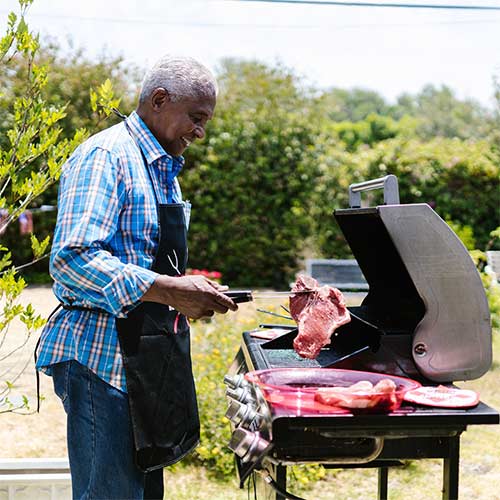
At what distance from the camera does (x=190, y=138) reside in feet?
7.21

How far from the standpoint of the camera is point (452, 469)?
Answer: 78.6 inches

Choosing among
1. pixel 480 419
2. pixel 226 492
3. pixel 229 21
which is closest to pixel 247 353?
pixel 480 419

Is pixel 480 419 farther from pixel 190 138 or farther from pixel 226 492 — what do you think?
pixel 226 492

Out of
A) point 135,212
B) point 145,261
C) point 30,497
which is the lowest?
point 30,497

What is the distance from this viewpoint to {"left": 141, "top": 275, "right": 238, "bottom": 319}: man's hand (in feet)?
6.30

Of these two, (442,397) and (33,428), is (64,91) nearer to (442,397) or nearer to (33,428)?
(33,428)

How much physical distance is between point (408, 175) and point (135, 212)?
9.18m

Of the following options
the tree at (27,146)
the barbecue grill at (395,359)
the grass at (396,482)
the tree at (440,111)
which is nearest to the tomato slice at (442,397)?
the barbecue grill at (395,359)

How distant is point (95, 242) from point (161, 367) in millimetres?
418

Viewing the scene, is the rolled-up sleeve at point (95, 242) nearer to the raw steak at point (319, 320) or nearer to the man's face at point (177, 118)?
the man's face at point (177, 118)

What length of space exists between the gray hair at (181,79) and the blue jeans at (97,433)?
2.63ft

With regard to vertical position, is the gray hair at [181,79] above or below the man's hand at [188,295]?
above

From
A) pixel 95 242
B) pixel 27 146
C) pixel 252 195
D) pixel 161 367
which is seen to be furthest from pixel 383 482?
pixel 252 195

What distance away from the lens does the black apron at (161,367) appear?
6.66 feet
